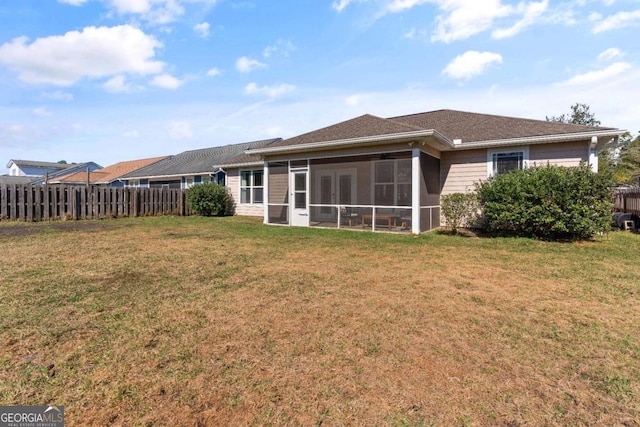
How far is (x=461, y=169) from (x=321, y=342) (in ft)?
33.2

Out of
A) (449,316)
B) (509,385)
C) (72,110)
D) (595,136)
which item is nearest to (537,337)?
(449,316)

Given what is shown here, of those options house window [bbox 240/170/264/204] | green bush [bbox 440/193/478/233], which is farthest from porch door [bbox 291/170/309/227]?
green bush [bbox 440/193/478/233]

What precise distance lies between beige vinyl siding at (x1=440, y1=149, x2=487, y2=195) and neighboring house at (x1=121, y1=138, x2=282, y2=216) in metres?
8.80

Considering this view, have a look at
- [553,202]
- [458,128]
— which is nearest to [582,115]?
[458,128]

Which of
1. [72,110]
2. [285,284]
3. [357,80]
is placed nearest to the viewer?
[285,284]

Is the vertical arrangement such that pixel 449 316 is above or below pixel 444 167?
below

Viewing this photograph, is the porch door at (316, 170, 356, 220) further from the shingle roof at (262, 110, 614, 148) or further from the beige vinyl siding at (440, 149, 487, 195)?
the beige vinyl siding at (440, 149, 487, 195)

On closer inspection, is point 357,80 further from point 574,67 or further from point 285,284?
point 285,284

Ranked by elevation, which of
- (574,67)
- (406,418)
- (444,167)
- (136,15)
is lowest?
(406,418)

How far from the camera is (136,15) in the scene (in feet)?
32.6

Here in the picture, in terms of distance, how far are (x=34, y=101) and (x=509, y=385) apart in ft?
89.3

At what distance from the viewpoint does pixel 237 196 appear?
57.3 ft

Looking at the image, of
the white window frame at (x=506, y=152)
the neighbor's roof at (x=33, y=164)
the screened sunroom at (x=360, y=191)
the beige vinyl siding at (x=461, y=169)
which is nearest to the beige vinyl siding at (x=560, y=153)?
the white window frame at (x=506, y=152)

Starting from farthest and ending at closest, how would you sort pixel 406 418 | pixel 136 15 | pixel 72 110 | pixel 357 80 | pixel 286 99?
pixel 72 110 < pixel 286 99 < pixel 357 80 < pixel 136 15 < pixel 406 418
